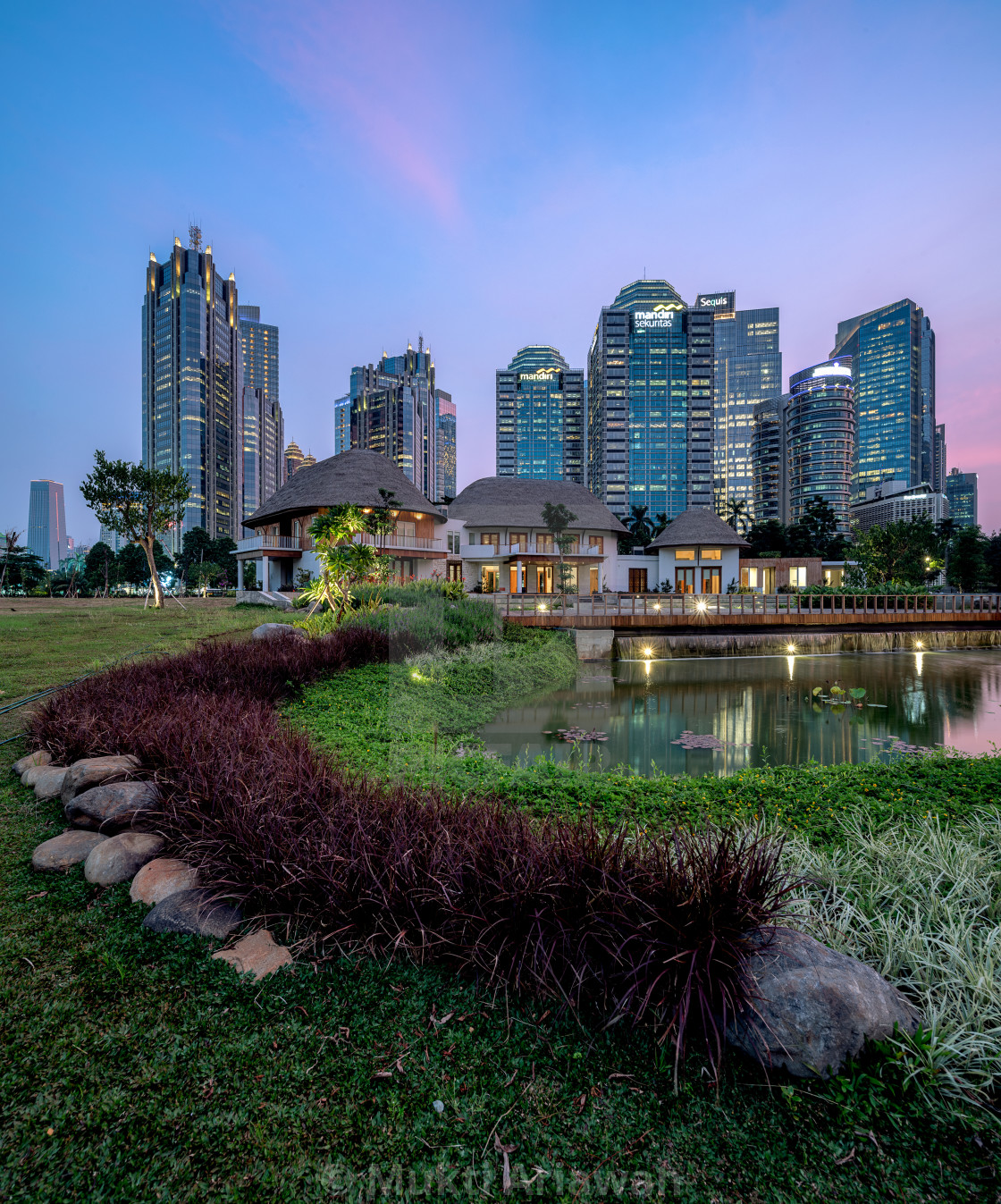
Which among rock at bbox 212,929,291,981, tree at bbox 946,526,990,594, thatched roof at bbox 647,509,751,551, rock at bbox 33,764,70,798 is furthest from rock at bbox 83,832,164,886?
tree at bbox 946,526,990,594

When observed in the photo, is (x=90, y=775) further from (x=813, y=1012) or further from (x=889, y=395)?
(x=889, y=395)

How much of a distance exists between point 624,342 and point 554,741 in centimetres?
10383

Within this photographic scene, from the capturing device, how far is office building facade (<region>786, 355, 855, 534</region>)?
108875 millimetres

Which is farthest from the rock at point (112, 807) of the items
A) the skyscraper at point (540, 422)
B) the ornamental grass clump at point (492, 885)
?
the skyscraper at point (540, 422)

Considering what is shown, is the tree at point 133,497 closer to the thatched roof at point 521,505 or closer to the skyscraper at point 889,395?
the thatched roof at point 521,505

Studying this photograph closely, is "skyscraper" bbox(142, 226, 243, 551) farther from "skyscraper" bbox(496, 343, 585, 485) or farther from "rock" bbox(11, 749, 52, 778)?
"rock" bbox(11, 749, 52, 778)

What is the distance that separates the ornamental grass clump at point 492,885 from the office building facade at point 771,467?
5390 inches

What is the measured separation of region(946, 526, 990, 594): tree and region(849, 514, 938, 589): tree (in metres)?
13.4

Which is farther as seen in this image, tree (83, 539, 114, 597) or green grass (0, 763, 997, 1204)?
tree (83, 539, 114, 597)

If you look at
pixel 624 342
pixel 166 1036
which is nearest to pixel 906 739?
pixel 166 1036

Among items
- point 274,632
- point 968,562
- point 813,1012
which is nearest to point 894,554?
point 968,562

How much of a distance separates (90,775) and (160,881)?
1.61 m

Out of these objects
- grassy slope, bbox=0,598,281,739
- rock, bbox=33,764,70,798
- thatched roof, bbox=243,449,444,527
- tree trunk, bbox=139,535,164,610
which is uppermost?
thatched roof, bbox=243,449,444,527

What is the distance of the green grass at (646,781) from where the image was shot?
5.22 metres
